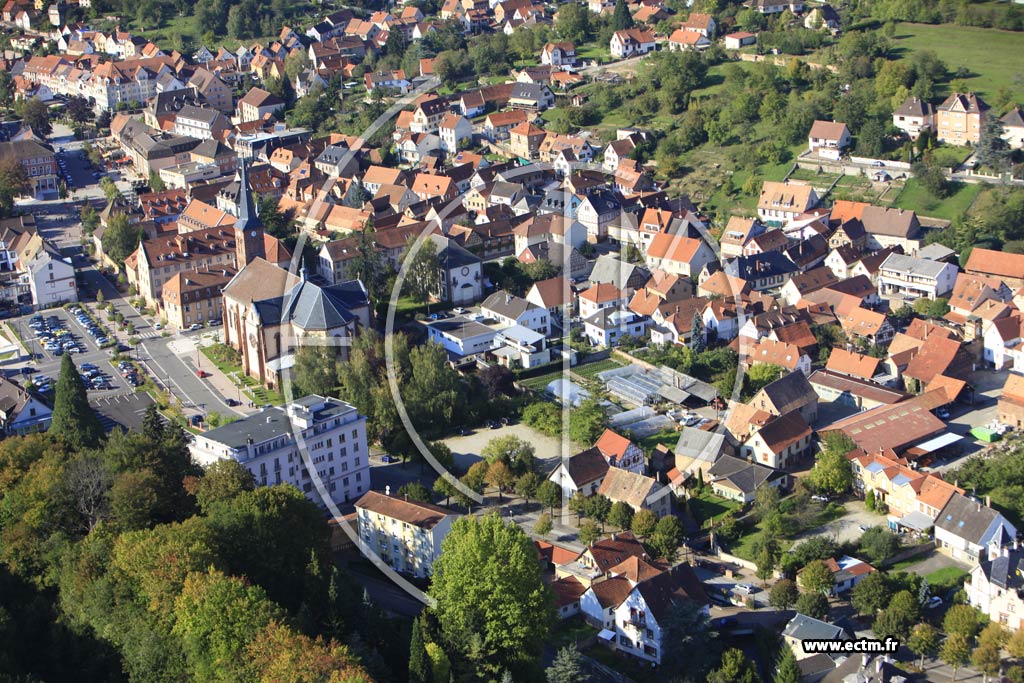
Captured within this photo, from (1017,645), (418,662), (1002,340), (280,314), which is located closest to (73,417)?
(280,314)

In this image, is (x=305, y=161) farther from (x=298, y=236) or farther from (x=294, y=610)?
(x=294, y=610)

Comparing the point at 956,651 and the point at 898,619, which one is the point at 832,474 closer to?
the point at 898,619

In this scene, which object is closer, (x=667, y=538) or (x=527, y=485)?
(x=667, y=538)

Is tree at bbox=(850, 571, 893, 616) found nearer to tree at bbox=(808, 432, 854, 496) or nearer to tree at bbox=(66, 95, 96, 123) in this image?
tree at bbox=(808, 432, 854, 496)

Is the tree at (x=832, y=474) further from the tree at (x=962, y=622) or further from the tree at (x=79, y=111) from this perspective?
the tree at (x=79, y=111)

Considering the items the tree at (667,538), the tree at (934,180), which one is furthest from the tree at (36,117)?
the tree at (667,538)

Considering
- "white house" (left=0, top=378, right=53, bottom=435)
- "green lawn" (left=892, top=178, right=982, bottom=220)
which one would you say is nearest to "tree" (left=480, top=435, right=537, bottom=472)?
"white house" (left=0, top=378, right=53, bottom=435)

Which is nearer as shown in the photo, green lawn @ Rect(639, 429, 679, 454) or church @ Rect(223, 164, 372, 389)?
green lawn @ Rect(639, 429, 679, 454)
